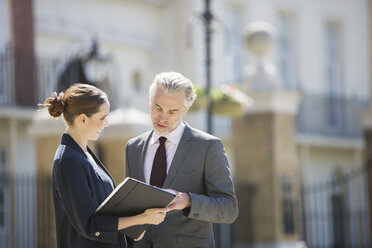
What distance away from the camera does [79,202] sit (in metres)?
3.83

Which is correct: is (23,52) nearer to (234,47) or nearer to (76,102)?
(234,47)

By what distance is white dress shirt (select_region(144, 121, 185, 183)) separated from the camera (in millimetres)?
4363

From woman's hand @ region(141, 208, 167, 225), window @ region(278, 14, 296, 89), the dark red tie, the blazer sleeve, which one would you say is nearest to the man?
the dark red tie

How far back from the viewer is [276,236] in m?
11.6

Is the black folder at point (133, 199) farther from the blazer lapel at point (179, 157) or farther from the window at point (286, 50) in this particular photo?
the window at point (286, 50)

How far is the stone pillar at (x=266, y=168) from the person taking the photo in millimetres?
11750

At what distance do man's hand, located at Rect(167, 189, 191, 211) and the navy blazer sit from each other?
0.31 m

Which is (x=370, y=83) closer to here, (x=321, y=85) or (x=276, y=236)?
(x=321, y=85)

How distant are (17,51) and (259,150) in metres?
5.42

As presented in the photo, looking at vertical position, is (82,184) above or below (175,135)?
below

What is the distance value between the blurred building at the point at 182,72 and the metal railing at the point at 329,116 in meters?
0.03

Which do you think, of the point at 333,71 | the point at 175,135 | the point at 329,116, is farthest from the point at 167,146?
the point at 333,71

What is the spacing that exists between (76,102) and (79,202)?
519mm

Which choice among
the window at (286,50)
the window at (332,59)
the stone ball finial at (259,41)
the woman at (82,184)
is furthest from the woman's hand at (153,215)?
the window at (332,59)
